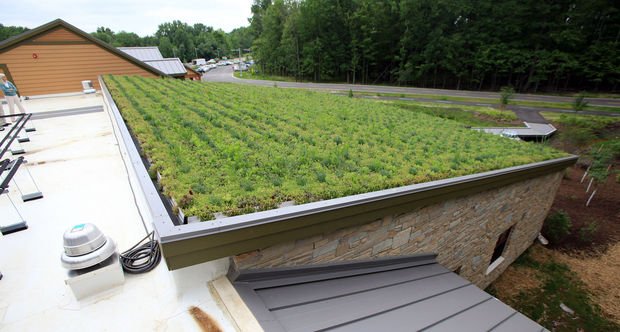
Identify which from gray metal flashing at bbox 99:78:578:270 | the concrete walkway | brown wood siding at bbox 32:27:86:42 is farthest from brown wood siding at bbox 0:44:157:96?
the concrete walkway

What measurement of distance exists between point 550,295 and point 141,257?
891 cm

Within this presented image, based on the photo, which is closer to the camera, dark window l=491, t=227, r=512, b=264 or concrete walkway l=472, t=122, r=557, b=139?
dark window l=491, t=227, r=512, b=264

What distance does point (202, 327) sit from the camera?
1.93 metres

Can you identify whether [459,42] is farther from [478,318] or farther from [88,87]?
[478,318]

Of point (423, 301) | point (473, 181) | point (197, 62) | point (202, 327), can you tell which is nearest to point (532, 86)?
point (473, 181)

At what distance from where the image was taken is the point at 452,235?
487 centimetres

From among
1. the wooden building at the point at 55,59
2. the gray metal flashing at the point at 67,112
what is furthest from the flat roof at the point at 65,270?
the wooden building at the point at 55,59

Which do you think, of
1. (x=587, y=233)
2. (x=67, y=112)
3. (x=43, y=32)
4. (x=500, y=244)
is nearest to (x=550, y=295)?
(x=500, y=244)

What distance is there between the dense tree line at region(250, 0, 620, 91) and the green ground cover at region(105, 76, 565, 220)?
104 feet

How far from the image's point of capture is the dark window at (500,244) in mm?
6801

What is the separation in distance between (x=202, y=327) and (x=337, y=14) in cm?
4455

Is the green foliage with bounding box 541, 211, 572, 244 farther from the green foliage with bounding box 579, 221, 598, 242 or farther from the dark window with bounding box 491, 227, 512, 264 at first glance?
the dark window with bounding box 491, 227, 512, 264

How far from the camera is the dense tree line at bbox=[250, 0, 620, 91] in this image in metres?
28.5

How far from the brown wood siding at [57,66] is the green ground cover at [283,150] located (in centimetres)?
842
